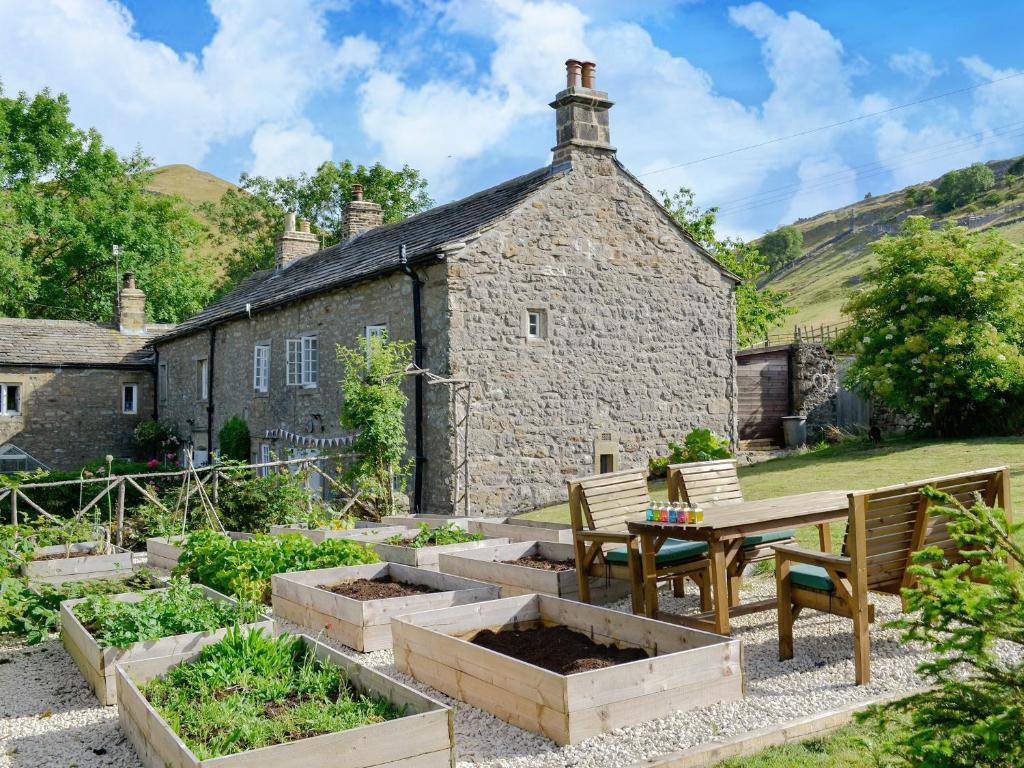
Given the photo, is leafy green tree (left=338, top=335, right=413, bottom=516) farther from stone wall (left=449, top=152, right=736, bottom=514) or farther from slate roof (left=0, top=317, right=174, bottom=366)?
slate roof (left=0, top=317, right=174, bottom=366)

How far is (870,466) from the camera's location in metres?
15.3

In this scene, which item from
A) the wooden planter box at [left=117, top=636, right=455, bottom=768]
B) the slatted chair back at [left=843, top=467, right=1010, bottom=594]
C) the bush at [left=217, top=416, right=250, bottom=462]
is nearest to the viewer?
the wooden planter box at [left=117, top=636, right=455, bottom=768]

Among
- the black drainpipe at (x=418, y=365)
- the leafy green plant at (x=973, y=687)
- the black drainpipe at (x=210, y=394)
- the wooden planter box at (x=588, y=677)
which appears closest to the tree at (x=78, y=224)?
the black drainpipe at (x=210, y=394)

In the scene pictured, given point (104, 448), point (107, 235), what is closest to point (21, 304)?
point (107, 235)

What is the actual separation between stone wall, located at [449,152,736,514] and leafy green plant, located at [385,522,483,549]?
5120mm

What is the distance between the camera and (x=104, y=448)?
27797mm

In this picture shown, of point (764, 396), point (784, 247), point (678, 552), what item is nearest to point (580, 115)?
point (764, 396)

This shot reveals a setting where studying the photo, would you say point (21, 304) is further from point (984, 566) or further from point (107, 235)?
point (984, 566)

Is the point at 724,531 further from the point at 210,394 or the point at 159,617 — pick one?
the point at 210,394

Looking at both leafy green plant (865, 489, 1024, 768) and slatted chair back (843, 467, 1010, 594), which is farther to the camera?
slatted chair back (843, 467, 1010, 594)

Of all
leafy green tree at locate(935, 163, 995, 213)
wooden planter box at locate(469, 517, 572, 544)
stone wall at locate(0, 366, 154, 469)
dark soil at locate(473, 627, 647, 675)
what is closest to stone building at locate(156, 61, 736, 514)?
wooden planter box at locate(469, 517, 572, 544)

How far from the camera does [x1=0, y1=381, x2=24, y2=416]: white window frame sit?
86.2ft

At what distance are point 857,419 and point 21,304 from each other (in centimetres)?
3101

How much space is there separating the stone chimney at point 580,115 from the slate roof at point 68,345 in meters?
17.8
